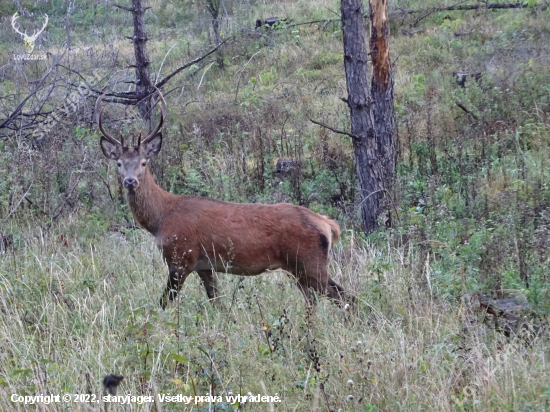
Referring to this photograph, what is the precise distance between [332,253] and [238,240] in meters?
1.47

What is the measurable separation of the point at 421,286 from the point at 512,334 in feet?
4.30

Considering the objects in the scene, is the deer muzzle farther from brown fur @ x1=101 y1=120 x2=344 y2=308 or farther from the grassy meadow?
the grassy meadow

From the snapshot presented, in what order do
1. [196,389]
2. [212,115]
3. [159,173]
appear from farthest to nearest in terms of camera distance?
[212,115]
[159,173]
[196,389]

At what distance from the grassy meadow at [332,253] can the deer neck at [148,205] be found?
50cm

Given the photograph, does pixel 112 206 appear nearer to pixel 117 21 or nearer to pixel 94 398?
pixel 94 398

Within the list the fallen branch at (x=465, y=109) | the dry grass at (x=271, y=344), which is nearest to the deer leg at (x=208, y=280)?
the dry grass at (x=271, y=344)

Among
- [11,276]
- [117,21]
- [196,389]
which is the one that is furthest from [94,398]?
[117,21]

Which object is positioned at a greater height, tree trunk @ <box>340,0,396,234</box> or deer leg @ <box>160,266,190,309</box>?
tree trunk @ <box>340,0,396,234</box>

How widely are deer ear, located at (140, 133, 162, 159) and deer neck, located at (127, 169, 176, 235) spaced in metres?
0.46

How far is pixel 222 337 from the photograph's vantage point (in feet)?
15.1

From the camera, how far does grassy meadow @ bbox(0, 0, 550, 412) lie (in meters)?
4.20

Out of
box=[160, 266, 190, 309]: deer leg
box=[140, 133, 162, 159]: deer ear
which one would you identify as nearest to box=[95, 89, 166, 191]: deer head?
box=[140, 133, 162, 159]: deer ear

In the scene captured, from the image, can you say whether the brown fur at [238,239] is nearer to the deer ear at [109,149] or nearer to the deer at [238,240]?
the deer at [238,240]

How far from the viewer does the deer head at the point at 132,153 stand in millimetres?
6873
